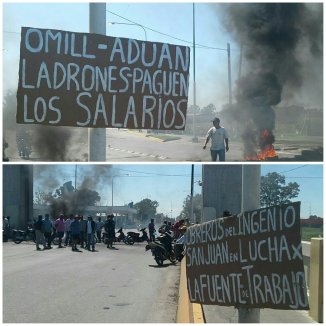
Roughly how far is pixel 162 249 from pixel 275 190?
21.4 feet

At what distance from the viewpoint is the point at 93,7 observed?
410 centimetres

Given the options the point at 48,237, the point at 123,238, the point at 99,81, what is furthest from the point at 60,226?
the point at 99,81

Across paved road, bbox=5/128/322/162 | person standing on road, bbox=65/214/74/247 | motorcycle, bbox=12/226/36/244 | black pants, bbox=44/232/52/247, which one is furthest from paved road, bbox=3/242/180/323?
motorcycle, bbox=12/226/36/244

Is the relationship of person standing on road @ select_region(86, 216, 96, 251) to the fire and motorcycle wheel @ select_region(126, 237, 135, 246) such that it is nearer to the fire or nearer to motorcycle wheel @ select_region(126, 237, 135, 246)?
motorcycle wheel @ select_region(126, 237, 135, 246)

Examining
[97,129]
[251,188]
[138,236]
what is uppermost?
[97,129]

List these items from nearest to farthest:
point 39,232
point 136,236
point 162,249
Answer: point 162,249 → point 39,232 → point 136,236

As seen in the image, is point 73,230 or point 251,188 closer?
point 251,188

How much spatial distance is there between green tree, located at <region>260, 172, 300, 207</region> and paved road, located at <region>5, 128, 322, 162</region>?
9.65 m

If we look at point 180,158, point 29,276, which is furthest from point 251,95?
point 29,276

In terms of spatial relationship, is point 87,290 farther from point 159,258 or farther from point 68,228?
point 68,228

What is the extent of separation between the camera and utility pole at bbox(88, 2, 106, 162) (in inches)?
157

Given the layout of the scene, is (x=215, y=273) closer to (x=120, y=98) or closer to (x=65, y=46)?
(x=120, y=98)

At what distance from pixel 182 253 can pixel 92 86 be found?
330 inches

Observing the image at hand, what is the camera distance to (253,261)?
131 inches
